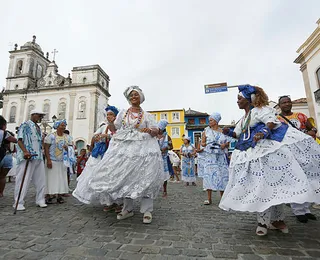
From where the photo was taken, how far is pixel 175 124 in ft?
120

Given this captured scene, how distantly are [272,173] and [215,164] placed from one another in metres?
2.41

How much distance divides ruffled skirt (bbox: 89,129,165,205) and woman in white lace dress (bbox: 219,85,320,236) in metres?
1.03

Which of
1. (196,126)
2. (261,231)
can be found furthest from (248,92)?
(196,126)

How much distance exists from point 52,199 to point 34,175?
101cm

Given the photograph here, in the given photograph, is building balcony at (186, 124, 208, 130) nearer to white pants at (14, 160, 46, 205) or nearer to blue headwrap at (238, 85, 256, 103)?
white pants at (14, 160, 46, 205)

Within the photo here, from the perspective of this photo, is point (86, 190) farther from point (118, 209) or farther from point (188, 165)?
point (188, 165)

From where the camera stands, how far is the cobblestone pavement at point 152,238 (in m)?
1.93

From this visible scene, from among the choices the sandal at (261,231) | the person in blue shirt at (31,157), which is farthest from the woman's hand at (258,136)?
the person in blue shirt at (31,157)

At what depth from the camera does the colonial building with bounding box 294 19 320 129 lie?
1348 cm

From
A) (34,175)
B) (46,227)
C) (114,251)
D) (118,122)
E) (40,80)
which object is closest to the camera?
(114,251)

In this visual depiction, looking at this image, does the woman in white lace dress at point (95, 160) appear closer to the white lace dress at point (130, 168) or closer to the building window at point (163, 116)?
the white lace dress at point (130, 168)

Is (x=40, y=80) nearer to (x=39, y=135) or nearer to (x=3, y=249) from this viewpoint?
(x=39, y=135)

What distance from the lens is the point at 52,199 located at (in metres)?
5.05

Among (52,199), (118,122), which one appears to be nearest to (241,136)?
(118,122)
